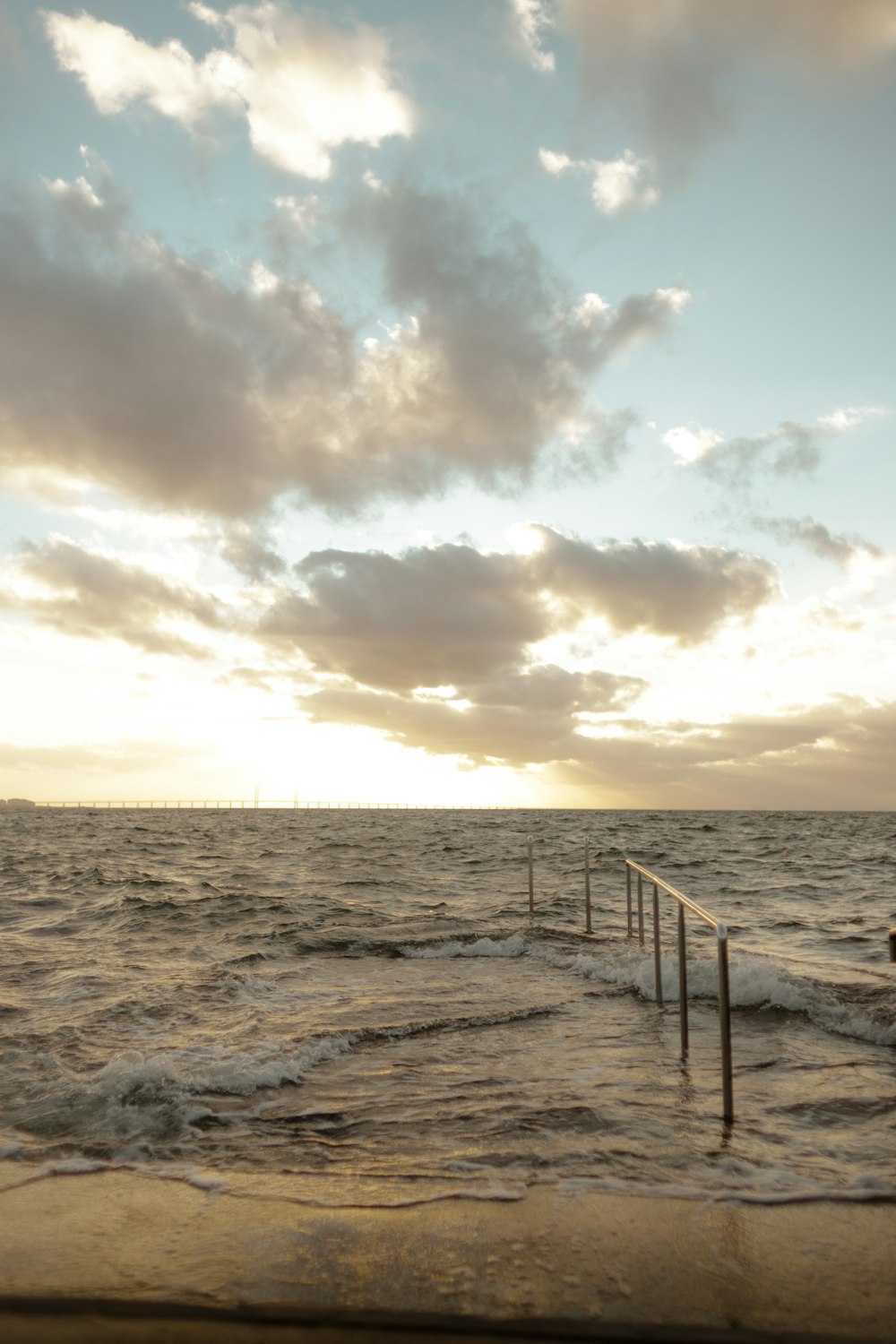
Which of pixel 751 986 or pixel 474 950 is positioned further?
pixel 474 950

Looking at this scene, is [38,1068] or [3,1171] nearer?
[3,1171]

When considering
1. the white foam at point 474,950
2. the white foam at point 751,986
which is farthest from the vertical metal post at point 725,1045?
the white foam at point 474,950

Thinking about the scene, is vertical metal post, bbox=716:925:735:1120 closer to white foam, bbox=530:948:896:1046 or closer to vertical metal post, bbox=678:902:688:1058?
vertical metal post, bbox=678:902:688:1058

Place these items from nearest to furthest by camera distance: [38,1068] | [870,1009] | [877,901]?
1. [38,1068]
2. [870,1009]
3. [877,901]

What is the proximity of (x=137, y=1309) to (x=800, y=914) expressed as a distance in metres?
14.8

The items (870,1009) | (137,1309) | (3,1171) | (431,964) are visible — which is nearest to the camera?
(137,1309)

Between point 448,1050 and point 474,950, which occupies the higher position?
point 448,1050

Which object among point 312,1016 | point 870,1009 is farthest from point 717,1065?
point 312,1016

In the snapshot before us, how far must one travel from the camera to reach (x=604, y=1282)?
3119 mm

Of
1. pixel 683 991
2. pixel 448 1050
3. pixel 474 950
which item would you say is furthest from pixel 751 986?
pixel 474 950

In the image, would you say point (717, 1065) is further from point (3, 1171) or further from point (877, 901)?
point (877, 901)

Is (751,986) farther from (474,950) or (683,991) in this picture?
(474,950)

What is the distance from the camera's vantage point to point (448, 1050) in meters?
7.00

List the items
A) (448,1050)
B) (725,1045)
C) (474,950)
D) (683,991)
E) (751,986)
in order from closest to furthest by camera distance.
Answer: (725,1045), (683,991), (448,1050), (751,986), (474,950)
